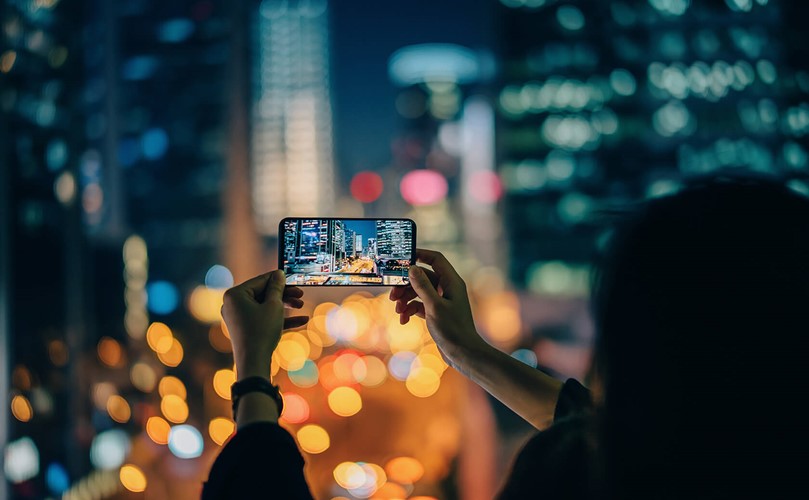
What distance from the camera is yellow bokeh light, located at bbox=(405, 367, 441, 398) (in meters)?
27.3

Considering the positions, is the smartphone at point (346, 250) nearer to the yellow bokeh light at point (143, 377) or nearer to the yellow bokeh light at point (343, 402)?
the yellow bokeh light at point (343, 402)

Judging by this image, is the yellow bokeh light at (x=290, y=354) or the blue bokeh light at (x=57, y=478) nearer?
the blue bokeh light at (x=57, y=478)

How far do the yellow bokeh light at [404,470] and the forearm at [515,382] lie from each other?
2027 cm

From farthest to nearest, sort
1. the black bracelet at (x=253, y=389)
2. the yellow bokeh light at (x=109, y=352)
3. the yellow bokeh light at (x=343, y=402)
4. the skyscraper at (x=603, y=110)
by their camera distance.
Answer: the yellow bokeh light at (x=343, y=402) → the skyscraper at (x=603, y=110) → the yellow bokeh light at (x=109, y=352) → the black bracelet at (x=253, y=389)

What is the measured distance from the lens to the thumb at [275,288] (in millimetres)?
945

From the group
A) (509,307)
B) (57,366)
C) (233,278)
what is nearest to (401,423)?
(509,307)

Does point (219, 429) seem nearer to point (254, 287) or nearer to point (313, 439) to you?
point (313, 439)

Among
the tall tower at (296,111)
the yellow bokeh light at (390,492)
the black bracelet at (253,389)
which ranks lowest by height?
the yellow bokeh light at (390,492)

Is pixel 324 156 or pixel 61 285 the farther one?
pixel 324 156

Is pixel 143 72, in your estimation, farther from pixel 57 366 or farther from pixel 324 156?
pixel 324 156

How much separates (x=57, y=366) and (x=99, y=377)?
7401 millimetres

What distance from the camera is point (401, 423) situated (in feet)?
83.8

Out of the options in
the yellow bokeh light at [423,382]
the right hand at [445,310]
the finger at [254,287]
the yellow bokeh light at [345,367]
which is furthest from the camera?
the yellow bokeh light at [423,382]

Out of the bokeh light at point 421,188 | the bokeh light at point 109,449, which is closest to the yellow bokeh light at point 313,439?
the bokeh light at point 109,449
